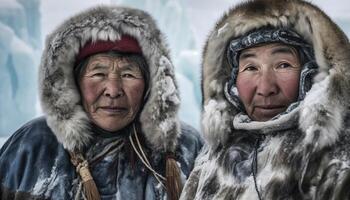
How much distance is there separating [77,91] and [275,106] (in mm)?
896

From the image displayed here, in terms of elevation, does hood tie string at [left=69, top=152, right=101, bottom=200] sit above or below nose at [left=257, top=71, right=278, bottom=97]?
below

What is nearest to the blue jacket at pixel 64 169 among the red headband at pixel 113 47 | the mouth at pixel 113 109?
the mouth at pixel 113 109

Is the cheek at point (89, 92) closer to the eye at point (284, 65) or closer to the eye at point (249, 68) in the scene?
the eye at point (249, 68)

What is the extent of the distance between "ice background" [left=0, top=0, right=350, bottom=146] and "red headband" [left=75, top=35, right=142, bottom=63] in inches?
5.9

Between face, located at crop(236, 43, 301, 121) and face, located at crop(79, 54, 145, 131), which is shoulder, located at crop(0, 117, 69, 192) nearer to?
face, located at crop(79, 54, 145, 131)

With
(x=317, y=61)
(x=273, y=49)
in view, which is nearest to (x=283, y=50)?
(x=273, y=49)

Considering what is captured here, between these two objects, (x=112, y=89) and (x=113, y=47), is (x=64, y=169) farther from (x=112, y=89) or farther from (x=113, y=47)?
(x=113, y=47)

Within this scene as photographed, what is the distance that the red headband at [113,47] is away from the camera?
2.57 meters

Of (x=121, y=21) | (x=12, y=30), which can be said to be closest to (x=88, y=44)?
(x=121, y=21)

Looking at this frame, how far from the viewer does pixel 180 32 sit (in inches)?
110

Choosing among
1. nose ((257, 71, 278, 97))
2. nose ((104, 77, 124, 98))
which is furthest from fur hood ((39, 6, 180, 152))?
nose ((257, 71, 278, 97))

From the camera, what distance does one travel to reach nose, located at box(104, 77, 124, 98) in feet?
8.34

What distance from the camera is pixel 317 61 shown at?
1.91 meters

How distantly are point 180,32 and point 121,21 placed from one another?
0.31m
